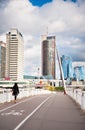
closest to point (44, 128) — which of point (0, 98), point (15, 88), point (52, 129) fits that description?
point (52, 129)

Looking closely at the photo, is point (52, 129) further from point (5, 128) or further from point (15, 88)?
point (15, 88)

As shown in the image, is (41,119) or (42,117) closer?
(41,119)

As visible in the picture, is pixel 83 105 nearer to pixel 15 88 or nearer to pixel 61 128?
pixel 61 128

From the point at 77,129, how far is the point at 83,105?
37.6 ft

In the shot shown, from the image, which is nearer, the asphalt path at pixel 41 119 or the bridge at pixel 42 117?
the asphalt path at pixel 41 119

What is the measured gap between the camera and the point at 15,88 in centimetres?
3819

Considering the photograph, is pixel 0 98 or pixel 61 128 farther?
pixel 0 98

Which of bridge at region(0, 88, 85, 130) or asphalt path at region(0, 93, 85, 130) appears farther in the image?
bridge at region(0, 88, 85, 130)

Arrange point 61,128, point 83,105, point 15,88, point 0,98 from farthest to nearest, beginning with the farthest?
point 15,88 < point 0,98 < point 83,105 < point 61,128

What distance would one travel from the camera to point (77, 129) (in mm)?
14266

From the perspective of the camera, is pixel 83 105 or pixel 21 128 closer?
pixel 21 128

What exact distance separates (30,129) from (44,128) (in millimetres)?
704

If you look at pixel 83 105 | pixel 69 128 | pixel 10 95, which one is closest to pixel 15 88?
pixel 10 95

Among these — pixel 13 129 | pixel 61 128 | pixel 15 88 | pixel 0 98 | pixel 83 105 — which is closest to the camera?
pixel 13 129
